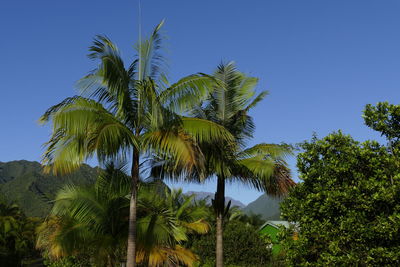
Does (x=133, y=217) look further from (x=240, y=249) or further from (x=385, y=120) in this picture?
(x=240, y=249)

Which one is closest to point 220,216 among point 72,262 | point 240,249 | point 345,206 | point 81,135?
point 345,206

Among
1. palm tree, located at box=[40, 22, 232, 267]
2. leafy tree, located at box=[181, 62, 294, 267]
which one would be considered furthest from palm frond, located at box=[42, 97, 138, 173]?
leafy tree, located at box=[181, 62, 294, 267]

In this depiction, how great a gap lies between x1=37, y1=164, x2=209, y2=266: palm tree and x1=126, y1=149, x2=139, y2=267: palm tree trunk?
1293 millimetres

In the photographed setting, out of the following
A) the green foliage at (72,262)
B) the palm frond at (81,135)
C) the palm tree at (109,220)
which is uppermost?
the palm frond at (81,135)

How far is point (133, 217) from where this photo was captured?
10008 mm

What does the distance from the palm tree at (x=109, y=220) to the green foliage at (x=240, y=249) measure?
1410 cm

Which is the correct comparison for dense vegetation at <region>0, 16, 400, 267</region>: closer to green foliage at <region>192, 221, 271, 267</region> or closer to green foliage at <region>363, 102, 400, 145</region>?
green foliage at <region>363, 102, 400, 145</region>

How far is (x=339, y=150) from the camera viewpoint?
12.2 meters

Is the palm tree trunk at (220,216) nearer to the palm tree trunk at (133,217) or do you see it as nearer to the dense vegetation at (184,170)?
the dense vegetation at (184,170)

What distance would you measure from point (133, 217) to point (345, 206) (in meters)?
5.32

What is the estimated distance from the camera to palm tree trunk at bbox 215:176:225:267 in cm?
1382

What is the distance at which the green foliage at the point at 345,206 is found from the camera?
10.6 m

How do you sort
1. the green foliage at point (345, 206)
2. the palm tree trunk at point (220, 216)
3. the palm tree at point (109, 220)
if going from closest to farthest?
the green foliage at point (345, 206)
the palm tree at point (109, 220)
the palm tree trunk at point (220, 216)

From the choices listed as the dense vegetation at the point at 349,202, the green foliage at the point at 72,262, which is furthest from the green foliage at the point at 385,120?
the green foliage at the point at 72,262
